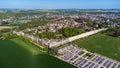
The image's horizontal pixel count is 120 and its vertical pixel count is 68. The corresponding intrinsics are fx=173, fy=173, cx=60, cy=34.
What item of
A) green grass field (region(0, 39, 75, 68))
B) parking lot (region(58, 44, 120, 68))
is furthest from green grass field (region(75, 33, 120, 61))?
green grass field (region(0, 39, 75, 68))

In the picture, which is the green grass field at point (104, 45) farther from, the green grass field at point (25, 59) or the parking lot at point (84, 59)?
the green grass field at point (25, 59)

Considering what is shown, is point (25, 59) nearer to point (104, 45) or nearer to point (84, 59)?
point (84, 59)

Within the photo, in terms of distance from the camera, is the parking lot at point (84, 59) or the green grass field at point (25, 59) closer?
the green grass field at point (25, 59)

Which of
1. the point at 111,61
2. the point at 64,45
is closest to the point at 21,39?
the point at 64,45

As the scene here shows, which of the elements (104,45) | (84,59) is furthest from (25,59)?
(104,45)

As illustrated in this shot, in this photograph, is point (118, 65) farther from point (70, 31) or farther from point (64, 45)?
point (70, 31)

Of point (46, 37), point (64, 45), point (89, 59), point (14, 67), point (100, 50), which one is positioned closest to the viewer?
point (14, 67)

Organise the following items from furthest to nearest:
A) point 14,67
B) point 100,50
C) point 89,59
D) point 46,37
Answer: point 46,37 < point 100,50 < point 89,59 < point 14,67

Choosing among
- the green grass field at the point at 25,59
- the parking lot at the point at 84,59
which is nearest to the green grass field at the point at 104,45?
the parking lot at the point at 84,59
